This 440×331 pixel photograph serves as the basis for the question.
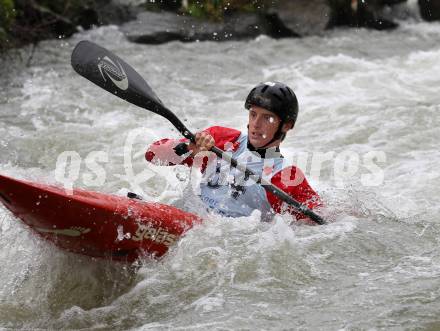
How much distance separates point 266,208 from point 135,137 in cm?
337

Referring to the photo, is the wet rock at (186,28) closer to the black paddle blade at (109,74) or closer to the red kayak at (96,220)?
the black paddle blade at (109,74)

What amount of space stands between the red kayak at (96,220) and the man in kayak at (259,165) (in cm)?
33

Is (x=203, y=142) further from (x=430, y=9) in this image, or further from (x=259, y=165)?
(x=430, y=9)

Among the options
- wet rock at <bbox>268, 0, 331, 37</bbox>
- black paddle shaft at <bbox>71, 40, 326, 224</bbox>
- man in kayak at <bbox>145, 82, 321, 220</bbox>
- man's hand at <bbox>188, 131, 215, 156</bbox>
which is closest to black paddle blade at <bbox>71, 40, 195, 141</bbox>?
black paddle shaft at <bbox>71, 40, 326, 224</bbox>

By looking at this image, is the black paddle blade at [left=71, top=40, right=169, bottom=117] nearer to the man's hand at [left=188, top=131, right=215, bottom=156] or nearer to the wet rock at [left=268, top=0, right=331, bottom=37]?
the man's hand at [left=188, top=131, right=215, bottom=156]

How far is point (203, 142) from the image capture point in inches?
176

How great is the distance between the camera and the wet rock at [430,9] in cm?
1377

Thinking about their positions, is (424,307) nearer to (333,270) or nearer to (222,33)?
(333,270)

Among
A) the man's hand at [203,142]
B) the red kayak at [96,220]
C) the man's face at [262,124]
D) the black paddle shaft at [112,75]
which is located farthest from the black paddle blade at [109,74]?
the red kayak at [96,220]

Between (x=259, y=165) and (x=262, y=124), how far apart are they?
Answer: 0.86ft

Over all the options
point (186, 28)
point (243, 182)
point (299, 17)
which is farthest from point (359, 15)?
point (243, 182)

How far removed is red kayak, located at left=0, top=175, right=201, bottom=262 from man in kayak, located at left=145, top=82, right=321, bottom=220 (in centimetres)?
33

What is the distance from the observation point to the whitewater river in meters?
4.00

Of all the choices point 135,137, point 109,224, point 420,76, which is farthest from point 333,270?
point 420,76
